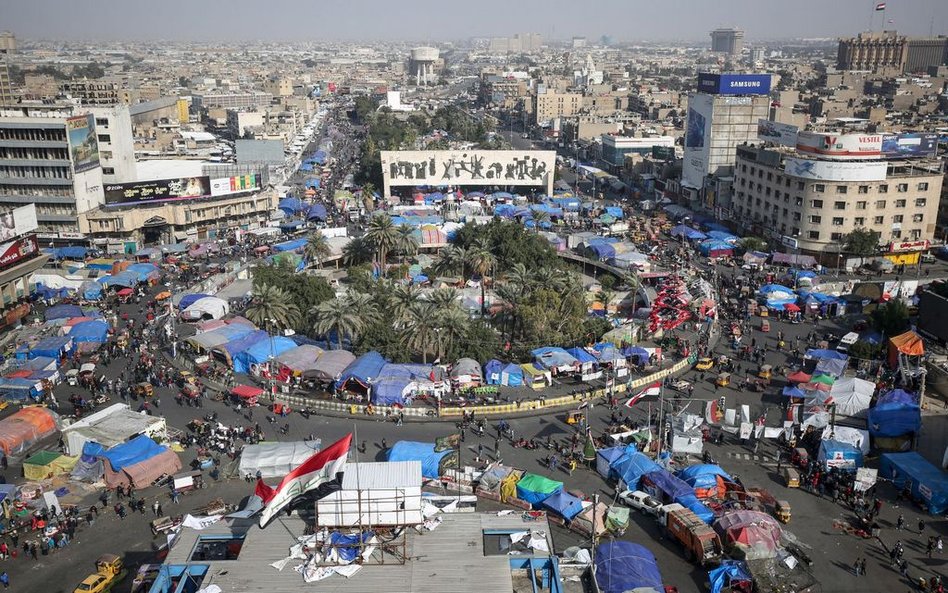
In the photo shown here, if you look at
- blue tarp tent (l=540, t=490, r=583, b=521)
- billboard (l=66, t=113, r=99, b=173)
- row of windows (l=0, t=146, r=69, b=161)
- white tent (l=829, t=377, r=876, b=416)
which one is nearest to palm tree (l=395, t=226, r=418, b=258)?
billboard (l=66, t=113, r=99, b=173)

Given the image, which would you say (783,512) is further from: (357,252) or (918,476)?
(357,252)

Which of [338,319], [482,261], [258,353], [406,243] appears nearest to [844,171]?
[482,261]

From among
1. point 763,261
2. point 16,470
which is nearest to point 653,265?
point 763,261

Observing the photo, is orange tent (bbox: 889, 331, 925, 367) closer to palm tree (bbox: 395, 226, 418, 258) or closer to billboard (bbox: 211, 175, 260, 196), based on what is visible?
palm tree (bbox: 395, 226, 418, 258)

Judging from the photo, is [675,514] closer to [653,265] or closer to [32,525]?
[32,525]

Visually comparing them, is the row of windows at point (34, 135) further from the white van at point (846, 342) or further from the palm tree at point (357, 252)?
the white van at point (846, 342)

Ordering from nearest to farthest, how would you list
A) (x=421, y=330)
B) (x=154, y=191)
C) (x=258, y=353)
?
(x=421, y=330)
(x=258, y=353)
(x=154, y=191)
